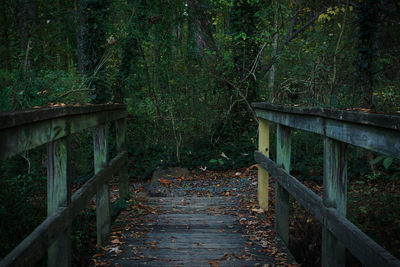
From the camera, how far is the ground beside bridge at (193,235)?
361 cm

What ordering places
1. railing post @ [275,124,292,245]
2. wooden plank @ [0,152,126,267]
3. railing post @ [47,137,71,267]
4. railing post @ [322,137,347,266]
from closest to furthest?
1. wooden plank @ [0,152,126,267]
2. railing post @ [322,137,347,266]
3. railing post @ [47,137,71,267]
4. railing post @ [275,124,292,245]

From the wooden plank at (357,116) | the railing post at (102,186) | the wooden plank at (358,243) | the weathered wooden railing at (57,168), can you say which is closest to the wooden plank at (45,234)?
the weathered wooden railing at (57,168)

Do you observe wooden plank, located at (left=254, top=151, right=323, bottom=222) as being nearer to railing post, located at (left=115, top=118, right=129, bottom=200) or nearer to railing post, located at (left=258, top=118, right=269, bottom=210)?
railing post, located at (left=258, top=118, right=269, bottom=210)

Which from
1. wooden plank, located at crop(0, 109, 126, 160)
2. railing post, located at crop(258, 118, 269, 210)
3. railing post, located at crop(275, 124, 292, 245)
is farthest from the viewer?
railing post, located at crop(258, 118, 269, 210)

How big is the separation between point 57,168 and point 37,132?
58 cm

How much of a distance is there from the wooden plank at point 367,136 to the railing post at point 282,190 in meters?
1.35

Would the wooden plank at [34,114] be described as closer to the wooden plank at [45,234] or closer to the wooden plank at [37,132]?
the wooden plank at [37,132]

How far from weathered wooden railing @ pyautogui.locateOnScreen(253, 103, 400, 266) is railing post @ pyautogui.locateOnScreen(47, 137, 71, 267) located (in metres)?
1.90

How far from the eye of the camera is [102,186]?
4.18 m

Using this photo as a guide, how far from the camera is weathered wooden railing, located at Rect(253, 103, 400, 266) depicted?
1860 mm

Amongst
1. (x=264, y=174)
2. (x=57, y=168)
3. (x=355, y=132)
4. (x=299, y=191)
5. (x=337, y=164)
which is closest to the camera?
(x=355, y=132)

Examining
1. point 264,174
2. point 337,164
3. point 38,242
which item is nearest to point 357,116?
point 337,164

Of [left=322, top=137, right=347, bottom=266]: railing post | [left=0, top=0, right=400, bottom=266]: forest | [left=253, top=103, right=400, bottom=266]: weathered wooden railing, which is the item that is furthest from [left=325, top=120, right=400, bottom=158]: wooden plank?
[left=0, top=0, right=400, bottom=266]: forest

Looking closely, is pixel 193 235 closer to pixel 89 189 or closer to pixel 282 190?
pixel 282 190
